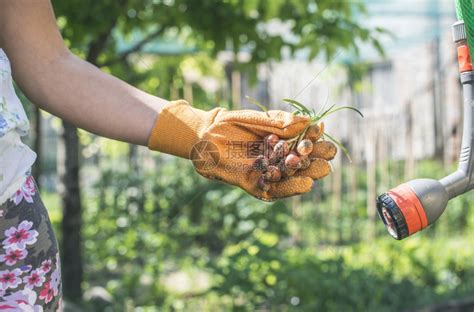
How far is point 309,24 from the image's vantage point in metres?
3.59

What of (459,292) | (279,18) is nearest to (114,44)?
(279,18)

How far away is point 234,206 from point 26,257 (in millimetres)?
5697

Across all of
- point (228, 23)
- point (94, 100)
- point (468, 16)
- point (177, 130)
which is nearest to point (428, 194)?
point (468, 16)

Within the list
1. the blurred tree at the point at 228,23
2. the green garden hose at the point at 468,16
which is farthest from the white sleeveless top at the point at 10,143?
the blurred tree at the point at 228,23

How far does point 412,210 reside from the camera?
1.09 metres

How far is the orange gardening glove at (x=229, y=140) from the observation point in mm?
1210

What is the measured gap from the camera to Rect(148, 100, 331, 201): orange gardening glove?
1.21m

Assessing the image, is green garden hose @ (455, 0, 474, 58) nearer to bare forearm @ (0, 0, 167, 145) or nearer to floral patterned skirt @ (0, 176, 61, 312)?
bare forearm @ (0, 0, 167, 145)

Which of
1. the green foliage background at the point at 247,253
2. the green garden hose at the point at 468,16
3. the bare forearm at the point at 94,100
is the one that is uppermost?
the green garden hose at the point at 468,16

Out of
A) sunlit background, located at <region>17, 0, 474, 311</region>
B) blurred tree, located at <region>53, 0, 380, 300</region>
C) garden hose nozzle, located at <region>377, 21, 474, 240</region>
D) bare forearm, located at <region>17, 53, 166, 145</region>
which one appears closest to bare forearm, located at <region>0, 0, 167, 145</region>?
bare forearm, located at <region>17, 53, 166, 145</region>

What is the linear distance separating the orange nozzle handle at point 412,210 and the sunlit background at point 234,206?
0.26 m

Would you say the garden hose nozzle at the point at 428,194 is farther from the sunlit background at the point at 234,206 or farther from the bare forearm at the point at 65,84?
the bare forearm at the point at 65,84

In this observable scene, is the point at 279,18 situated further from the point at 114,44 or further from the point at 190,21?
the point at 114,44

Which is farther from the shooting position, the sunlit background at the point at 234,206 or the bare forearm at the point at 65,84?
the sunlit background at the point at 234,206
